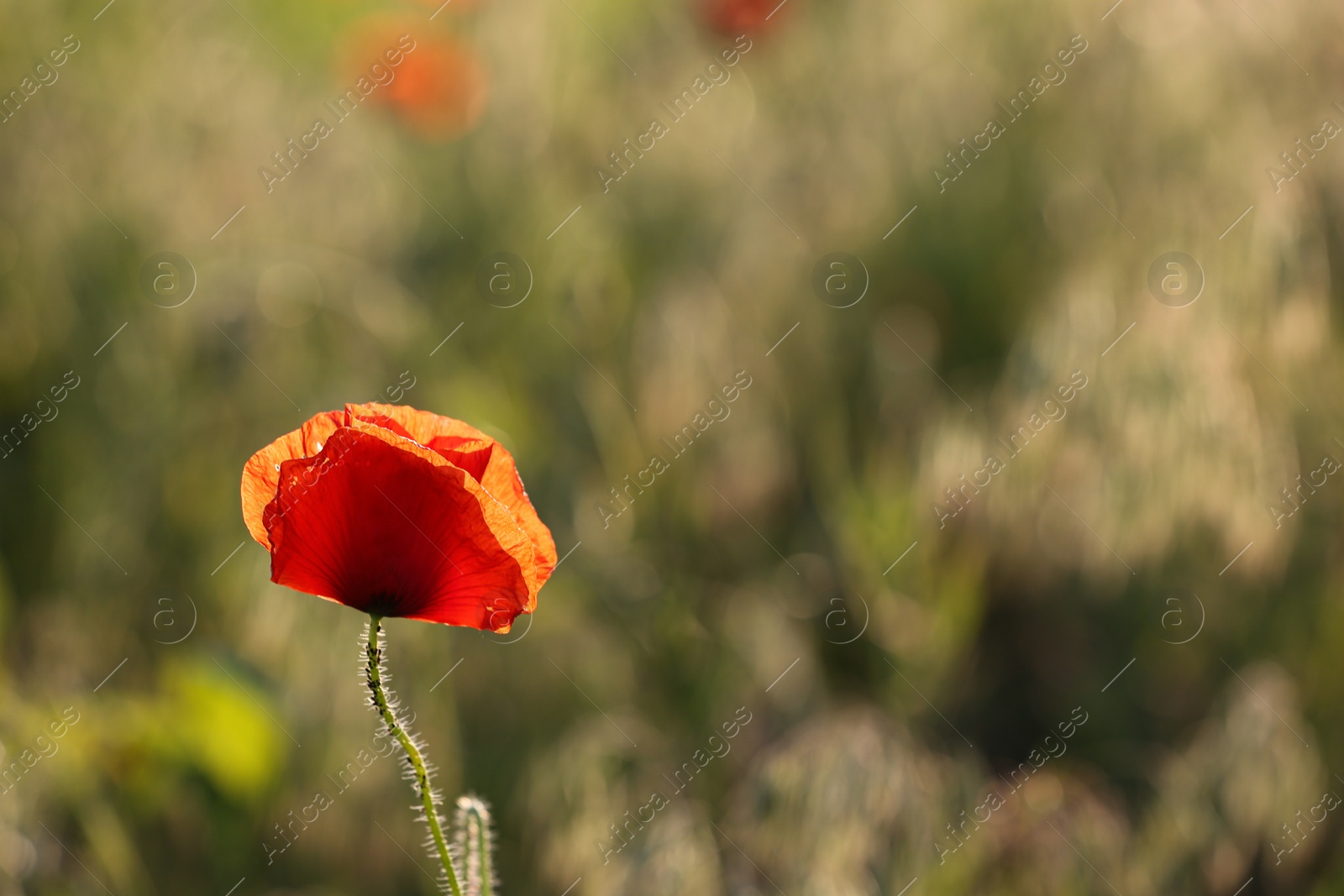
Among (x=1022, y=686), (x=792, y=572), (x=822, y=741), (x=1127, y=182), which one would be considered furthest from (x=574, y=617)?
(x=1127, y=182)

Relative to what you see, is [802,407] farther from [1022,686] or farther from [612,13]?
[612,13]

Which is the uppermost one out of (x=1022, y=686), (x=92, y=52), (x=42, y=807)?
(x=92, y=52)

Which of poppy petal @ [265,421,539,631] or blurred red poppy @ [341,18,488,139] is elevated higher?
blurred red poppy @ [341,18,488,139]

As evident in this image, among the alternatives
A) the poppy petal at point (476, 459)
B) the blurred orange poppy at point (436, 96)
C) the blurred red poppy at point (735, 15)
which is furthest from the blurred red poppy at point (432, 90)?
the poppy petal at point (476, 459)

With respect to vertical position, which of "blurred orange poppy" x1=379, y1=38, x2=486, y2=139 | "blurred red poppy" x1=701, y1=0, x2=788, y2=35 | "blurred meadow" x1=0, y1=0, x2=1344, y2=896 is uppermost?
"blurred orange poppy" x1=379, y1=38, x2=486, y2=139

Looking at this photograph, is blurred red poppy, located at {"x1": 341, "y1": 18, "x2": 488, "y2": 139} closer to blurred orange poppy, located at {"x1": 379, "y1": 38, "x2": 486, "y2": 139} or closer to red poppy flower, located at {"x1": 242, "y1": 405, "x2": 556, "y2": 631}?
blurred orange poppy, located at {"x1": 379, "y1": 38, "x2": 486, "y2": 139}

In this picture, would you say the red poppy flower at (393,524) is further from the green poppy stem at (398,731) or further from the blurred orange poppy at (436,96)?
the blurred orange poppy at (436,96)

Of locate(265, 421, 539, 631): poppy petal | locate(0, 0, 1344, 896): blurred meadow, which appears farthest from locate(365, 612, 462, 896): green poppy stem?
locate(0, 0, 1344, 896): blurred meadow
